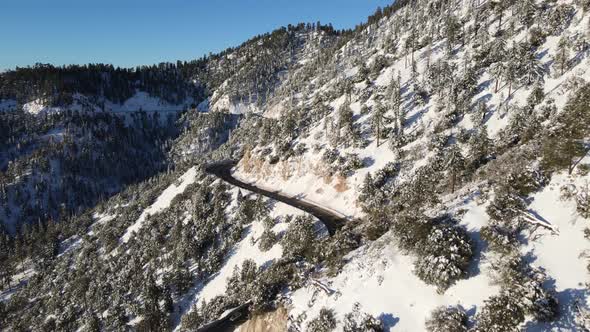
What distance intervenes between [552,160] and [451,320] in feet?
55.1

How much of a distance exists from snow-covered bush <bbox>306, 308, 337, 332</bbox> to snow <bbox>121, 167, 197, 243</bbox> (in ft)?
260

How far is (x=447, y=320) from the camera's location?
Answer: 69.3 feet

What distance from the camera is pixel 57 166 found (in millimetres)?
197250

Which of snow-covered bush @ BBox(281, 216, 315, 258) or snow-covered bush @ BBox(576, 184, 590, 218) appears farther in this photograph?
snow-covered bush @ BBox(281, 216, 315, 258)

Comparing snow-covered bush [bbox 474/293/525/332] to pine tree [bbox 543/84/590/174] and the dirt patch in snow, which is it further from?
the dirt patch in snow

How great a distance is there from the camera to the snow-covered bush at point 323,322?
25125 mm

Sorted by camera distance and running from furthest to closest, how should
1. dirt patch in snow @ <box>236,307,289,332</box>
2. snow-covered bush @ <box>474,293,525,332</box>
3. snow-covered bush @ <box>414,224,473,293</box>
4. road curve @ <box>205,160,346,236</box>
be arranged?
road curve @ <box>205,160,346,236</box>, dirt patch in snow @ <box>236,307,289,332</box>, snow-covered bush @ <box>414,224,473,293</box>, snow-covered bush @ <box>474,293,525,332</box>

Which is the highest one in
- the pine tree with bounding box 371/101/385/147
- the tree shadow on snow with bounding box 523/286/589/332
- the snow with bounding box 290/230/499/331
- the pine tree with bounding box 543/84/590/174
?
the pine tree with bounding box 371/101/385/147

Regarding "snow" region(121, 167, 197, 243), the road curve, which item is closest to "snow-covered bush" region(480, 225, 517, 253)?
the road curve

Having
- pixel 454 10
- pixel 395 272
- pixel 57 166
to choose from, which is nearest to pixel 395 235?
pixel 395 272

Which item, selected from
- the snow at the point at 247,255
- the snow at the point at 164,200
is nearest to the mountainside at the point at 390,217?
the snow at the point at 247,255

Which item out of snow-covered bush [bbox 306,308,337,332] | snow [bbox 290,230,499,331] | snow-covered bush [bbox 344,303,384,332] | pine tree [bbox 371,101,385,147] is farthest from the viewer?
pine tree [bbox 371,101,385,147]

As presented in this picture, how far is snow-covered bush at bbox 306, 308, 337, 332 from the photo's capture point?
82.4 feet

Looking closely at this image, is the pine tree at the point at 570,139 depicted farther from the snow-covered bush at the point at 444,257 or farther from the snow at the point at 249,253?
the snow at the point at 249,253
